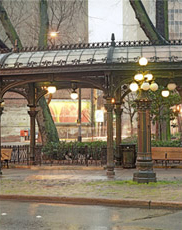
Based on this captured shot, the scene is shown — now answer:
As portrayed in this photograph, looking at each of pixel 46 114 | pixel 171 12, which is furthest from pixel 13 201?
pixel 171 12

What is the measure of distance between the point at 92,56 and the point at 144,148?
169 inches

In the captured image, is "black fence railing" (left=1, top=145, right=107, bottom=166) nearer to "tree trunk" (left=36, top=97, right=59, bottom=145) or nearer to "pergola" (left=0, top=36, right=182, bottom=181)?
"tree trunk" (left=36, top=97, right=59, bottom=145)

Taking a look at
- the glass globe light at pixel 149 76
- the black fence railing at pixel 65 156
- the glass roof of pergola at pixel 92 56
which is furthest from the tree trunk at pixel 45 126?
the glass globe light at pixel 149 76

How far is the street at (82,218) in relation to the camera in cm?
743

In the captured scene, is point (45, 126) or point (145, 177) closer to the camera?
point (145, 177)

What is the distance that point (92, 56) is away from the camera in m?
14.6

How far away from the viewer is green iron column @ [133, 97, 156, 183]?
1238 centimetres

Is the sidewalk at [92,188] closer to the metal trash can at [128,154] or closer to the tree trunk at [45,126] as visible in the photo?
the metal trash can at [128,154]

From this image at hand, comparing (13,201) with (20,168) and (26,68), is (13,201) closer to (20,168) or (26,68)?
(26,68)

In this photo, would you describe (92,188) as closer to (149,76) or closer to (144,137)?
(144,137)

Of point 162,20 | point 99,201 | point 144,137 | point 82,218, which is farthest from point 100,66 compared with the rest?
point 162,20

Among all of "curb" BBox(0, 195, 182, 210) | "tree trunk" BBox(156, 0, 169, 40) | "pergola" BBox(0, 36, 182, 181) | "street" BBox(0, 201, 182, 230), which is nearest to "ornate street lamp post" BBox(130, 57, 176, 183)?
"pergola" BBox(0, 36, 182, 181)

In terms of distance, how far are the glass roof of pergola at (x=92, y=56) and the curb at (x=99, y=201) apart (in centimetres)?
580

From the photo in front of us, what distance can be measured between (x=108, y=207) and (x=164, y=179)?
14.3 feet
